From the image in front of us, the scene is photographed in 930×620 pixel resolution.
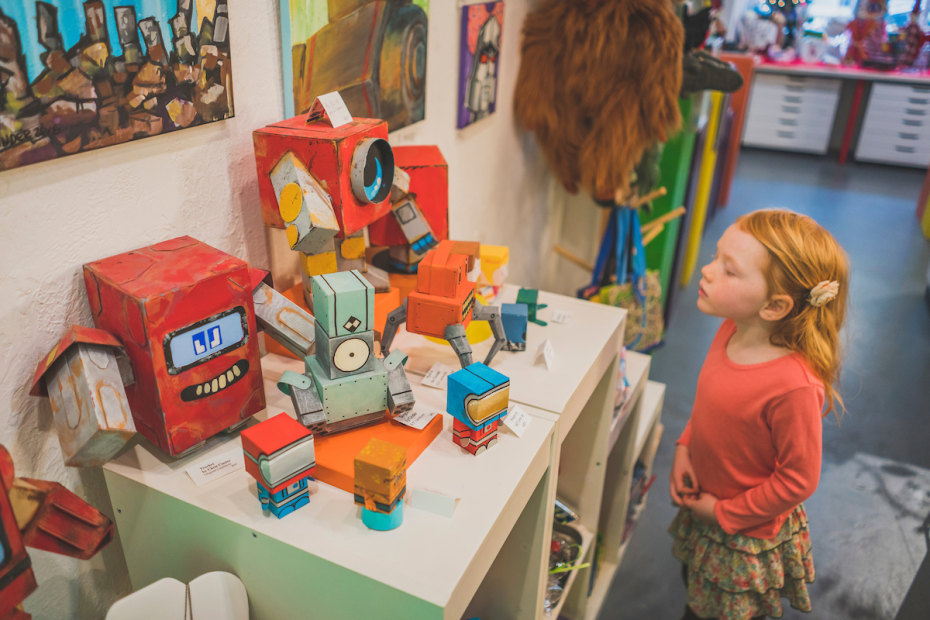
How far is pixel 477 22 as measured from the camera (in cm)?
156

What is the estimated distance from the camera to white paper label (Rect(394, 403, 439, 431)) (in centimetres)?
88

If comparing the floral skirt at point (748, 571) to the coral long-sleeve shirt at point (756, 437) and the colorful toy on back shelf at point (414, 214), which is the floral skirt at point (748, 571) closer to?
the coral long-sleeve shirt at point (756, 437)

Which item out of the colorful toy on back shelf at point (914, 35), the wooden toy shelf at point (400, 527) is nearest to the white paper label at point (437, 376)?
the wooden toy shelf at point (400, 527)

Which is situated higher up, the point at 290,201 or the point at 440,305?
the point at 290,201

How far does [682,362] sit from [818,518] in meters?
0.92

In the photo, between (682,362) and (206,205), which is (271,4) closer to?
(206,205)

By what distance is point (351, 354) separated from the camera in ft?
2.74

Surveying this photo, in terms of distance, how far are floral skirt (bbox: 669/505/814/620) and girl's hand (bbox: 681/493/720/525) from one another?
0.03 m

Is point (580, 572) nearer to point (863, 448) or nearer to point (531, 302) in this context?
point (531, 302)

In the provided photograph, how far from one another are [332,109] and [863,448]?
216 cm

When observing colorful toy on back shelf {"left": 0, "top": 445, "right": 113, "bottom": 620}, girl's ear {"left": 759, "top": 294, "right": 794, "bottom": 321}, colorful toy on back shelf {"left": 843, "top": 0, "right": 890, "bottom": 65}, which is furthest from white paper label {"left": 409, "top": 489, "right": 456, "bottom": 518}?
colorful toy on back shelf {"left": 843, "top": 0, "right": 890, "bottom": 65}

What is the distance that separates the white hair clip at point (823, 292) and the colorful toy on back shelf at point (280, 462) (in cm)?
82

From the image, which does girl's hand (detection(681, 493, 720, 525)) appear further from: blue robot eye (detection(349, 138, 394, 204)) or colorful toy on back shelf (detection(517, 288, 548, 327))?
blue robot eye (detection(349, 138, 394, 204))

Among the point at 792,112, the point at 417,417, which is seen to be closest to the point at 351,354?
the point at 417,417
